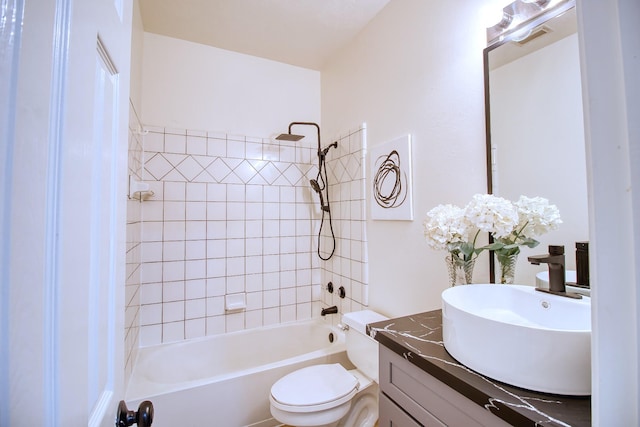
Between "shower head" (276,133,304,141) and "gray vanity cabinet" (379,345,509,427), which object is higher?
"shower head" (276,133,304,141)

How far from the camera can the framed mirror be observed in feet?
2.87

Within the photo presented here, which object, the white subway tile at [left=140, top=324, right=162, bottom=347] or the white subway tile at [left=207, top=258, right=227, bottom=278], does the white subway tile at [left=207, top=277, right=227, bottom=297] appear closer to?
the white subway tile at [left=207, top=258, right=227, bottom=278]

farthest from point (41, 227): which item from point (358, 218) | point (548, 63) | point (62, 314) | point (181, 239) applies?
point (181, 239)

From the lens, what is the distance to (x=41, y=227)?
292 mm

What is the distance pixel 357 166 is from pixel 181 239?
1427mm

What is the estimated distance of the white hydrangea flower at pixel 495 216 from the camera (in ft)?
2.94

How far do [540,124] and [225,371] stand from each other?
2.39m

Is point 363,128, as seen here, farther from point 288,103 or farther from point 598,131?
point 598,131

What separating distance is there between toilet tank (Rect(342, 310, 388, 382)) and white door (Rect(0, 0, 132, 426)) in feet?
4.01

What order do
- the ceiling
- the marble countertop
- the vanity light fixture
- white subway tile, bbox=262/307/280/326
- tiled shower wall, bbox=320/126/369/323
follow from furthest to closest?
white subway tile, bbox=262/307/280/326 → tiled shower wall, bbox=320/126/369/323 → the ceiling → the vanity light fixture → the marble countertop

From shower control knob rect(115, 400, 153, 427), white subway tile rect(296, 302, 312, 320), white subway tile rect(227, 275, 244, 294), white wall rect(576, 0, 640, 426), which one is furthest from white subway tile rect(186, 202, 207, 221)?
white wall rect(576, 0, 640, 426)

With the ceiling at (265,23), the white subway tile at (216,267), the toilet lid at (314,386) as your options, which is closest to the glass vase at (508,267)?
the toilet lid at (314,386)

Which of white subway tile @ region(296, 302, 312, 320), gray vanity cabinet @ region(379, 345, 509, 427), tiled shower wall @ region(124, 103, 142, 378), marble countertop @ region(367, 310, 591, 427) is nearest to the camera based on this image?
marble countertop @ region(367, 310, 591, 427)

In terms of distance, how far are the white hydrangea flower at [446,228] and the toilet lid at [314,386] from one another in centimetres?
91
